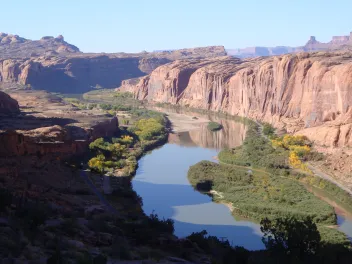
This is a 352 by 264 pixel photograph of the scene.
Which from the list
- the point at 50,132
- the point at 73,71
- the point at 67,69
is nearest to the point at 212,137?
the point at 50,132

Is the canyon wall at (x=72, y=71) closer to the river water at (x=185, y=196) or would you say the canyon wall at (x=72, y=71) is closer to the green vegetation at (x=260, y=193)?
the river water at (x=185, y=196)

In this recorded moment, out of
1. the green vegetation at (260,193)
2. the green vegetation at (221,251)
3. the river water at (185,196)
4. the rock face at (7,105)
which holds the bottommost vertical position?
the river water at (185,196)

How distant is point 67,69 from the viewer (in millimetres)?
130500

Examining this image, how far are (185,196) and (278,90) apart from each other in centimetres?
3569

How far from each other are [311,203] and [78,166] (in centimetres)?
1648

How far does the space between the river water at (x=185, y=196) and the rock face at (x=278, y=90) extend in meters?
9.30

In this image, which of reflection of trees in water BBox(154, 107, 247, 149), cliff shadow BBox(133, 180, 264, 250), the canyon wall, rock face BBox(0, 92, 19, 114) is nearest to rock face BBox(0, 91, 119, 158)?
rock face BBox(0, 92, 19, 114)

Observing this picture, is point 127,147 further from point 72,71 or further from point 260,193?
point 72,71

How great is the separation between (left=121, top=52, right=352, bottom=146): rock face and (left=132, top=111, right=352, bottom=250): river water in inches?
366

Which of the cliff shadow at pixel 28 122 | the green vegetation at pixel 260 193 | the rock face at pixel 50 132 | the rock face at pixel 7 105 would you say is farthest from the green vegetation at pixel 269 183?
the rock face at pixel 7 105

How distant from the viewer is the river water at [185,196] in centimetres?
2595

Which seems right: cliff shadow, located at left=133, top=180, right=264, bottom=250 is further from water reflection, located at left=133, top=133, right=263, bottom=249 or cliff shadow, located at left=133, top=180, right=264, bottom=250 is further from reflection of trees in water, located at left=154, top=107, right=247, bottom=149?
reflection of trees in water, located at left=154, top=107, right=247, bottom=149

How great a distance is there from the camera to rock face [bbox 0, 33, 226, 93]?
113562 millimetres

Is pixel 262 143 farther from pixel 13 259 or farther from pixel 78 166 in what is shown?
pixel 13 259
